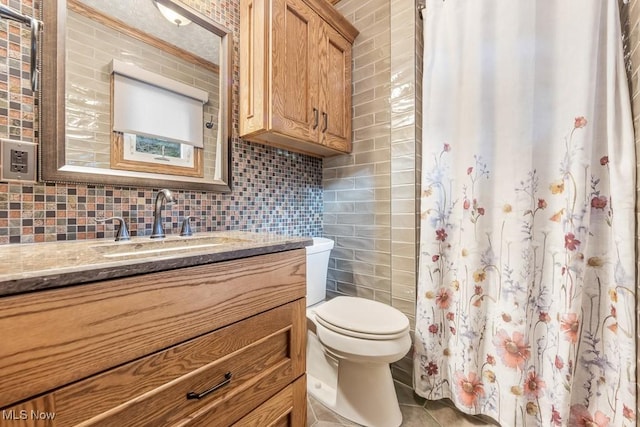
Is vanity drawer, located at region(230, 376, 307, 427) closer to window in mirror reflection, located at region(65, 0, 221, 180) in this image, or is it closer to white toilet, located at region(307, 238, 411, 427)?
white toilet, located at region(307, 238, 411, 427)

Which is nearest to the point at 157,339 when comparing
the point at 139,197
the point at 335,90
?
the point at 139,197

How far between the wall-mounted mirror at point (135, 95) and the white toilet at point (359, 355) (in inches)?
31.0

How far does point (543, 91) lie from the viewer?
1.02 metres

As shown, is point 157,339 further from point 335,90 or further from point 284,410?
point 335,90

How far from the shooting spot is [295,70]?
129 cm

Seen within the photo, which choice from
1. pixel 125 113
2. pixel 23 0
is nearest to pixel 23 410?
pixel 125 113

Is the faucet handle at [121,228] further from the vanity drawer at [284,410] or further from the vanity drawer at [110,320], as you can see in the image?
the vanity drawer at [284,410]

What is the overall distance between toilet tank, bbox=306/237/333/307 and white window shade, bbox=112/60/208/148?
772mm

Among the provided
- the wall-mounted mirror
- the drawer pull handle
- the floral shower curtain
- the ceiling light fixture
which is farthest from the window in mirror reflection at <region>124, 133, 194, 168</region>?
the floral shower curtain

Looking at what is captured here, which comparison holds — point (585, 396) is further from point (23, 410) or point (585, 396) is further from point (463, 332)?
point (23, 410)

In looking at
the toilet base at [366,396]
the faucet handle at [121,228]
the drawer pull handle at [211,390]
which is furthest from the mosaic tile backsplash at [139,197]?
the toilet base at [366,396]

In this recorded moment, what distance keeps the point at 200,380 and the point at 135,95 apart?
40.8 inches

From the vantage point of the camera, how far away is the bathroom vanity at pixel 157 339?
41 centimetres

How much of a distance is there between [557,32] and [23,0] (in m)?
1.83
